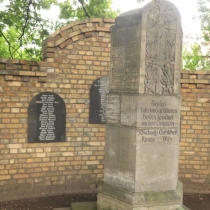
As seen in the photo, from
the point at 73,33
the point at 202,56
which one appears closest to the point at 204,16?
the point at 202,56

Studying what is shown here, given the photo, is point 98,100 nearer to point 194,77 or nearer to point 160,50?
point 194,77

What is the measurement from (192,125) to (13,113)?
3474mm

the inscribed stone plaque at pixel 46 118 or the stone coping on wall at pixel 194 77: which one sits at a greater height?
the stone coping on wall at pixel 194 77

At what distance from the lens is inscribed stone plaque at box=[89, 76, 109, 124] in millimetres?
6090

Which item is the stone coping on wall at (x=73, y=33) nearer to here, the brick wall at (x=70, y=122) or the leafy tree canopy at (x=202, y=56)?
the brick wall at (x=70, y=122)

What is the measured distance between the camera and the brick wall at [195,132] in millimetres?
6320

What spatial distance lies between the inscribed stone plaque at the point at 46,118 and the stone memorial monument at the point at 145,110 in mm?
1774

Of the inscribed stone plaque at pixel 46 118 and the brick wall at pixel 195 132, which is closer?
the inscribed stone plaque at pixel 46 118

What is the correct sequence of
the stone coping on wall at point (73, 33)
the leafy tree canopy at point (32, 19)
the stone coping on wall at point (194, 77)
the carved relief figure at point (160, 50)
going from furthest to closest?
the leafy tree canopy at point (32, 19) < the stone coping on wall at point (194, 77) < the stone coping on wall at point (73, 33) < the carved relief figure at point (160, 50)

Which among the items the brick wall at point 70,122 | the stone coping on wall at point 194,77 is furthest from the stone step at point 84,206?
the stone coping on wall at point 194,77

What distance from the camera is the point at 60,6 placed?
11.9 m

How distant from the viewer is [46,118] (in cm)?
582

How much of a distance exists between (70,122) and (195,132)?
2516 millimetres

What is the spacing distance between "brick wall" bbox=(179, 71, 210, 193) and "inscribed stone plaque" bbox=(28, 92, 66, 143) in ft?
7.93
